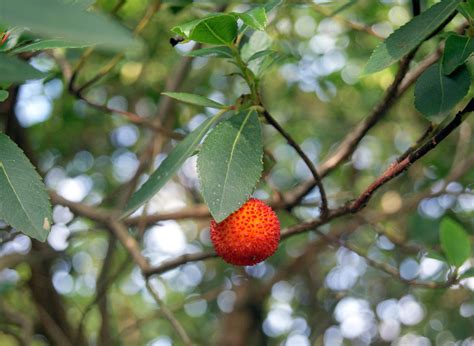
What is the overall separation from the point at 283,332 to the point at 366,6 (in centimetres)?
202

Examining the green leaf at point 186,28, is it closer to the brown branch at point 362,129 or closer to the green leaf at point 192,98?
the green leaf at point 192,98

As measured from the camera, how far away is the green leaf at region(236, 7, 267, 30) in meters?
0.96

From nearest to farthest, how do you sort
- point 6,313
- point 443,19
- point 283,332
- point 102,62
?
point 443,19 < point 6,313 < point 102,62 < point 283,332

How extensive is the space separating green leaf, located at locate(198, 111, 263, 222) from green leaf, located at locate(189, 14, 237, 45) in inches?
6.1

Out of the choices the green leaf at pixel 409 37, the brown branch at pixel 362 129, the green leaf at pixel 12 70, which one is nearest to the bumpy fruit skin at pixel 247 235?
the green leaf at pixel 409 37

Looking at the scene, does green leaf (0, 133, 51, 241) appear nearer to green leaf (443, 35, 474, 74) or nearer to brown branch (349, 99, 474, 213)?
brown branch (349, 99, 474, 213)

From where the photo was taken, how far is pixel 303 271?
3.69 m

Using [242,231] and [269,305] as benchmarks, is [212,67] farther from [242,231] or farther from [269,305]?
[242,231]

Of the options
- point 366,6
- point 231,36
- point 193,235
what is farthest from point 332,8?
point 193,235

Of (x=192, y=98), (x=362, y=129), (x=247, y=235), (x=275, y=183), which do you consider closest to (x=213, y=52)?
(x=192, y=98)

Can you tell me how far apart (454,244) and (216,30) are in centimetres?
86

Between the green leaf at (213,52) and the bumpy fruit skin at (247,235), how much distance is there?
0.84 feet

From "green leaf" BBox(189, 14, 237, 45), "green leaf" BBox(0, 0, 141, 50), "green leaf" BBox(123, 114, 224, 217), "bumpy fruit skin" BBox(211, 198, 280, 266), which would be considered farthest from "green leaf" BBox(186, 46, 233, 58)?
"green leaf" BBox(0, 0, 141, 50)

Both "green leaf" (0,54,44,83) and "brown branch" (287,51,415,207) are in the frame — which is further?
"brown branch" (287,51,415,207)
